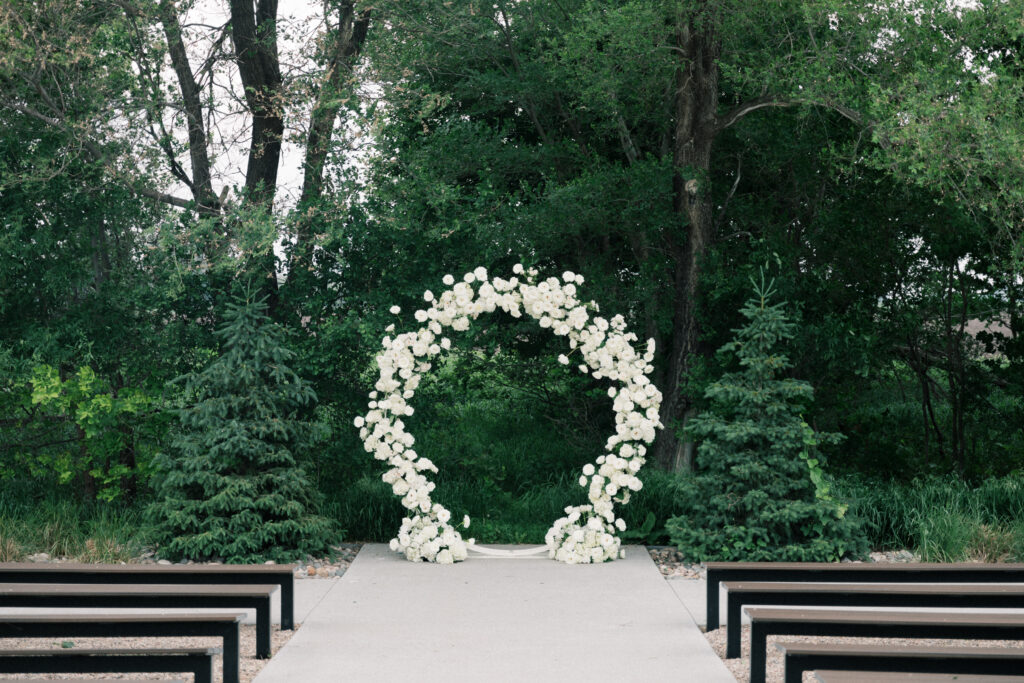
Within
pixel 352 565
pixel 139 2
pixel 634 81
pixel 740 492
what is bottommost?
pixel 352 565

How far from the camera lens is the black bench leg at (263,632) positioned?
17.0ft

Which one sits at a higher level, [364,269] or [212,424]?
[364,269]

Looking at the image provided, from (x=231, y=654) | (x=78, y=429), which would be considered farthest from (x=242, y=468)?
(x=231, y=654)

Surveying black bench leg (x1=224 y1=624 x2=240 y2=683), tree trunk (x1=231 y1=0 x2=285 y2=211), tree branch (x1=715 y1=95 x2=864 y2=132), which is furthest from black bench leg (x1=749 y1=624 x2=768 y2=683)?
tree trunk (x1=231 y1=0 x2=285 y2=211)

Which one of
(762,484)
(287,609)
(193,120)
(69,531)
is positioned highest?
(193,120)

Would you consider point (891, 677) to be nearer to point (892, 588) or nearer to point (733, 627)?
point (892, 588)

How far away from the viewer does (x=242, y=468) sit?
25.9ft

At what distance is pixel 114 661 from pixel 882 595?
3298 millimetres

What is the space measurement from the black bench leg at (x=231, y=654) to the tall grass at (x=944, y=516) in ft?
16.3

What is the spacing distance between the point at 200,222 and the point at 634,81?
3906 millimetres

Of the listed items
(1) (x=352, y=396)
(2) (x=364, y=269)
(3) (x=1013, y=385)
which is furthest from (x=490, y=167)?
(3) (x=1013, y=385)

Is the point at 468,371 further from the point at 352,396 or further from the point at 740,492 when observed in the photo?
the point at 740,492

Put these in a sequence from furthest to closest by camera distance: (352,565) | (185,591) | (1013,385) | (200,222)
A: (1013,385), (200,222), (352,565), (185,591)

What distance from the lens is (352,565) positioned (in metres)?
7.67
